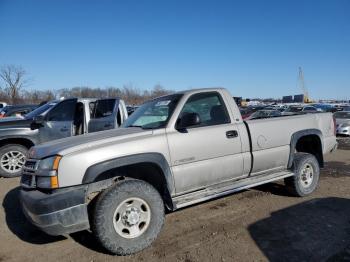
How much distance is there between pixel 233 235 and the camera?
4.01 metres

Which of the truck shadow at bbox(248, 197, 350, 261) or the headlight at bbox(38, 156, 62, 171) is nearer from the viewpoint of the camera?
the headlight at bbox(38, 156, 62, 171)

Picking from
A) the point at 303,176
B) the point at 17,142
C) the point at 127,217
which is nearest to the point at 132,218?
the point at 127,217

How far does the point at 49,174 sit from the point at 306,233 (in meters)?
3.23

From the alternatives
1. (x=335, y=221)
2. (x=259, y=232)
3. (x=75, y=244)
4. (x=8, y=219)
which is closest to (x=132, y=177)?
(x=75, y=244)

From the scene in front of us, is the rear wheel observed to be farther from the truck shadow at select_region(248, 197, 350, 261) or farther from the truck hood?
the truck shadow at select_region(248, 197, 350, 261)

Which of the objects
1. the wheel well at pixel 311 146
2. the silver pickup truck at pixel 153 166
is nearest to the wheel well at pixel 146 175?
the silver pickup truck at pixel 153 166

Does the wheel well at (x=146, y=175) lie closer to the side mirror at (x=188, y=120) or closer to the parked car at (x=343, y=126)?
the side mirror at (x=188, y=120)

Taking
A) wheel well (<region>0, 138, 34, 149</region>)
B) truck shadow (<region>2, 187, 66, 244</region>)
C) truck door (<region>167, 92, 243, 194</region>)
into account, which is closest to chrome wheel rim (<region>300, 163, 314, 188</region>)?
truck door (<region>167, 92, 243, 194</region>)

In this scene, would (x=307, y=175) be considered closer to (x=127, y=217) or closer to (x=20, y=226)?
(x=127, y=217)

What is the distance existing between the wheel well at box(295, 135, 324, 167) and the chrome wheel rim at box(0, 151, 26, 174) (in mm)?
6429

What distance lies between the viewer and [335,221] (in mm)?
4379

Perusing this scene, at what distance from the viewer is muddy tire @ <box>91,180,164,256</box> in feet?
11.2

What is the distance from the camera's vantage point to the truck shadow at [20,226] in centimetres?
410

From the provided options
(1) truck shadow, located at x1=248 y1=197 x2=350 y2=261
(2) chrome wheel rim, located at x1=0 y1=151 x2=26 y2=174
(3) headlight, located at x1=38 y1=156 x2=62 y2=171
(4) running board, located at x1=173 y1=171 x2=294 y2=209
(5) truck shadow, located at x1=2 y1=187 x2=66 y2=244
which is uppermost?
(3) headlight, located at x1=38 y1=156 x2=62 y2=171
